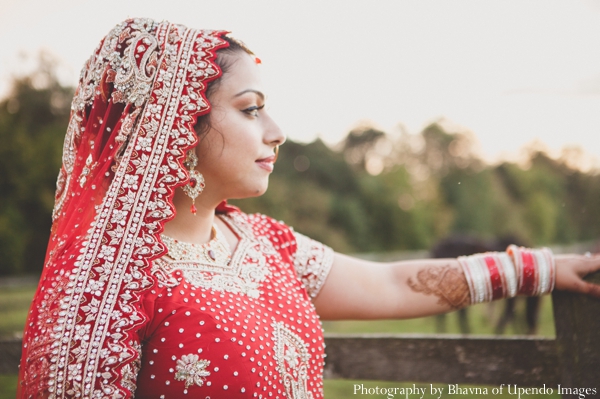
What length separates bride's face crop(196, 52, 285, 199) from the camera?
5.39 ft

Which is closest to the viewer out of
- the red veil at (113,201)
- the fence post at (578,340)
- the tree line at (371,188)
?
the red veil at (113,201)

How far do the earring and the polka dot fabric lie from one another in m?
0.23

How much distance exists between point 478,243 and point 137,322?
734cm

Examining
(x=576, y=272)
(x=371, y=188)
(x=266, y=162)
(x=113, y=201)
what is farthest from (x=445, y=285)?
(x=371, y=188)

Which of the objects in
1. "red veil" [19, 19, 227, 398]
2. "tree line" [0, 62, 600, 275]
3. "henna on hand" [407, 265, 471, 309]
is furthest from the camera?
"tree line" [0, 62, 600, 275]

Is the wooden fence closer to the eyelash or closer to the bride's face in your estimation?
the bride's face

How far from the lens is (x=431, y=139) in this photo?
32.6 meters

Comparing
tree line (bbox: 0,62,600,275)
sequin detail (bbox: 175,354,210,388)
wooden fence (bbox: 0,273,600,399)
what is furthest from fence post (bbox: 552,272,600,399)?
tree line (bbox: 0,62,600,275)

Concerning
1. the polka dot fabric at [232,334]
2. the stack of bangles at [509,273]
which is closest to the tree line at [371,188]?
A: the stack of bangles at [509,273]

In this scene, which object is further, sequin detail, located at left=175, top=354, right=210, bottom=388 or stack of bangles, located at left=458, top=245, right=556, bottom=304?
stack of bangles, located at left=458, top=245, right=556, bottom=304

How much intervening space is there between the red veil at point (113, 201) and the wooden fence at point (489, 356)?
37.6 inches

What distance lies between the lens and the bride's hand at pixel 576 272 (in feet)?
5.34

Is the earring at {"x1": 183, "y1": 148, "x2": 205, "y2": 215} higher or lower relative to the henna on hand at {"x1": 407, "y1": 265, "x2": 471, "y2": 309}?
higher

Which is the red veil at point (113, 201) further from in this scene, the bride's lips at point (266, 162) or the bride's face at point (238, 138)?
the bride's lips at point (266, 162)
